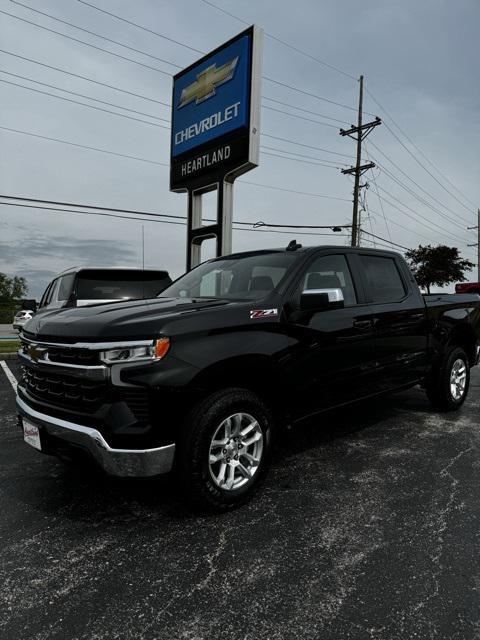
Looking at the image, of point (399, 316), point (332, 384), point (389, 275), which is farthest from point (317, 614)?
point (389, 275)

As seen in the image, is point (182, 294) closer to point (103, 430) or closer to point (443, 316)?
point (103, 430)

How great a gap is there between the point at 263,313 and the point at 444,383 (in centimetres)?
324

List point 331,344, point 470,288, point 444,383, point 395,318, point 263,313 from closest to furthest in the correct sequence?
point 263,313 < point 331,344 < point 395,318 < point 444,383 < point 470,288

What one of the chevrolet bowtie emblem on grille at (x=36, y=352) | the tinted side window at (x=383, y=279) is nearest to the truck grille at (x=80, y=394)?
the chevrolet bowtie emblem on grille at (x=36, y=352)

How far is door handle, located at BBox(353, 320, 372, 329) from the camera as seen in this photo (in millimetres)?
4035

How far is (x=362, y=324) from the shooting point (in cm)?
411

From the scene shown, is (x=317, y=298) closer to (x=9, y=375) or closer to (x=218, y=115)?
(x=9, y=375)

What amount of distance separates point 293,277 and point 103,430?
5.98 ft

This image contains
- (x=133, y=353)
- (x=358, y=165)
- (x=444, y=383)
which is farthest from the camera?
(x=358, y=165)

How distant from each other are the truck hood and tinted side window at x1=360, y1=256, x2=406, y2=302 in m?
1.64

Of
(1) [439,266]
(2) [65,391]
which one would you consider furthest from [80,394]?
(1) [439,266]

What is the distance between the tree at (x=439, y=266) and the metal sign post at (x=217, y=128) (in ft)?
120

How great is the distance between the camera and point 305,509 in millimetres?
3098

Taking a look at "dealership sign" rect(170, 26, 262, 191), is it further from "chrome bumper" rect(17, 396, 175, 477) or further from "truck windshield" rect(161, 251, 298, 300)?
"chrome bumper" rect(17, 396, 175, 477)
